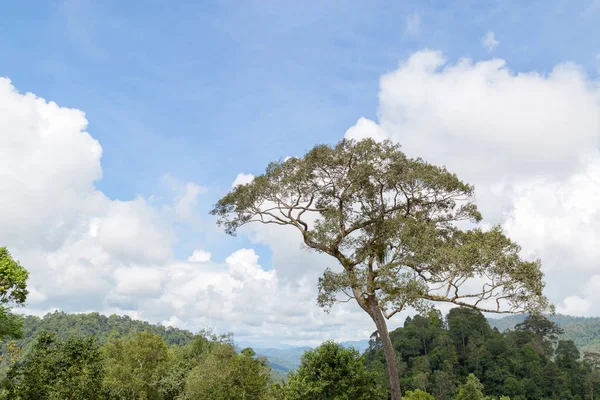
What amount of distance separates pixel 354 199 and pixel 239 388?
1363cm

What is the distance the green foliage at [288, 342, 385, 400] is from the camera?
19797 mm

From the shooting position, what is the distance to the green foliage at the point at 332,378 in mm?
19797

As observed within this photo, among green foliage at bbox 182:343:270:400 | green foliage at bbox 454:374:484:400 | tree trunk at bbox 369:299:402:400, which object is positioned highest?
tree trunk at bbox 369:299:402:400

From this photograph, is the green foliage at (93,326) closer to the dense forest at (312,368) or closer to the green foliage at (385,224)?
the dense forest at (312,368)

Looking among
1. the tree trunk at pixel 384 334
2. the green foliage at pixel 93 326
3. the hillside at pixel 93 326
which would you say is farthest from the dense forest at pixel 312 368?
the hillside at pixel 93 326

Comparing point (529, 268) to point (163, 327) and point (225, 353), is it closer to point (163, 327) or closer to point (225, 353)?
point (225, 353)

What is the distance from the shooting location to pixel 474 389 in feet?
163

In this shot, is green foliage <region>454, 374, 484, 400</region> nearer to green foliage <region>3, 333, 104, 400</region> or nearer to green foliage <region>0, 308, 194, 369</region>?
green foliage <region>3, 333, 104, 400</region>

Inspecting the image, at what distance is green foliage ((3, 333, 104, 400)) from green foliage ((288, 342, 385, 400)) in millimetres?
9589

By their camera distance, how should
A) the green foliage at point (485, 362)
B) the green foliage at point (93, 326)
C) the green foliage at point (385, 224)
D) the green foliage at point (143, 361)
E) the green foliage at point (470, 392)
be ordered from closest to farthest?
1. the green foliage at point (385, 224)
2. the green foliage at point (143, 361)
3. the green foliage at point (470, 392)
4. the green foliage at point (485, 362)
5. the green foliage at point (93, 326)

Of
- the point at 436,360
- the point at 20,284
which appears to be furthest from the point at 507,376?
the point at 20,284

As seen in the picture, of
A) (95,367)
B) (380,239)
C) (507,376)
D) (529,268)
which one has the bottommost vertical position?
(507,376)

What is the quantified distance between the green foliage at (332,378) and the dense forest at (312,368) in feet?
0.15

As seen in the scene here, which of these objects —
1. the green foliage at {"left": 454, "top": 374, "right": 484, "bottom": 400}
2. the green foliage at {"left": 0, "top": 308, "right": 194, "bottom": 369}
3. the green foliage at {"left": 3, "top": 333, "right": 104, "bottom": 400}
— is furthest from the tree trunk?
the green foliage at {"left": 0, "top": 308, "right": 194, "bottom": 369}
